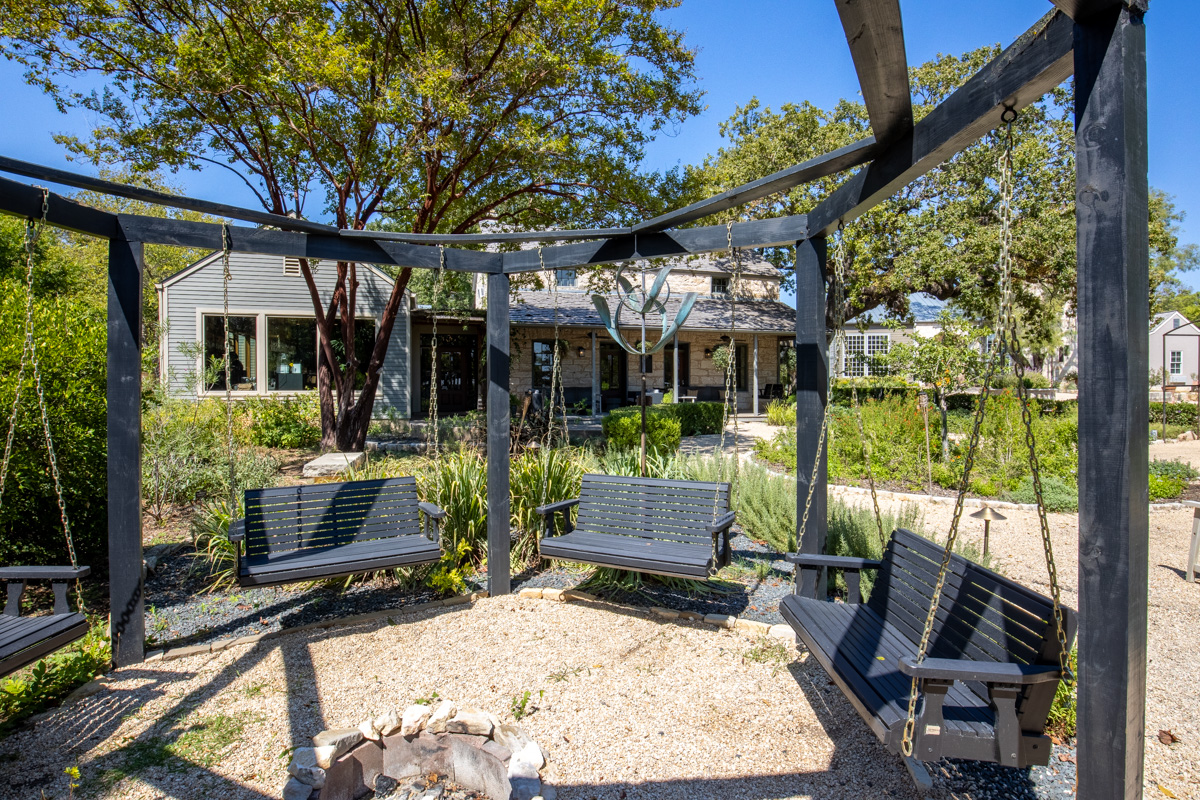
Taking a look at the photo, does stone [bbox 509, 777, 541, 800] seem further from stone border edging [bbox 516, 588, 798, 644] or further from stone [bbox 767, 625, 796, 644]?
stone [bbox 767, 625, 796, 644]

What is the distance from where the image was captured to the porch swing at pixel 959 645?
1.91 metres

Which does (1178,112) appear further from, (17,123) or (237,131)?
(17,123)

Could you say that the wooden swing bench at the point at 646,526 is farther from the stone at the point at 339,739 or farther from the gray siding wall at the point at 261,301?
the gray siding wall at the point at 261,301

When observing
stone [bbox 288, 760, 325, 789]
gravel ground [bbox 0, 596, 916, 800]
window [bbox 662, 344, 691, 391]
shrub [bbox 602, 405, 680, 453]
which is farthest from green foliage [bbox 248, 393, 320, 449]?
stone [bbox 288, 760, 325, 789]

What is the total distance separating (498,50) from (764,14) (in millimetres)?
5248

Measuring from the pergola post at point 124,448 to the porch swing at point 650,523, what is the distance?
2418 millimetres

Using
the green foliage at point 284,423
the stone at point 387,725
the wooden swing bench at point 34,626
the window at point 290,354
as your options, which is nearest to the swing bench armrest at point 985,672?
the stone at point 387,725

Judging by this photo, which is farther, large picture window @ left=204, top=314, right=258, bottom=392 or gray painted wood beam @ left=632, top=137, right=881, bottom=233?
large picture window @ left=204, top=314, right=258, bottom=392

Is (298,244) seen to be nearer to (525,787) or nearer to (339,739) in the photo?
(339,739)

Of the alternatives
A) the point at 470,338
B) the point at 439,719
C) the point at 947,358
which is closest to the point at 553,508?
the point at 439,719

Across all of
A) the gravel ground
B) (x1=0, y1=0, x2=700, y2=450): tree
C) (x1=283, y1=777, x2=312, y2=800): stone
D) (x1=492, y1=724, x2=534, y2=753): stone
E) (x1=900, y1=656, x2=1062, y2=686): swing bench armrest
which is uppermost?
(x1=0, y1=0, x2=700, y2=450): tree

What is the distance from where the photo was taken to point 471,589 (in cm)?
467

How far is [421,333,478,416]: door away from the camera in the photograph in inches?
742

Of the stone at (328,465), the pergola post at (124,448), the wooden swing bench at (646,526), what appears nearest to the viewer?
the pergola post at (124,448)
